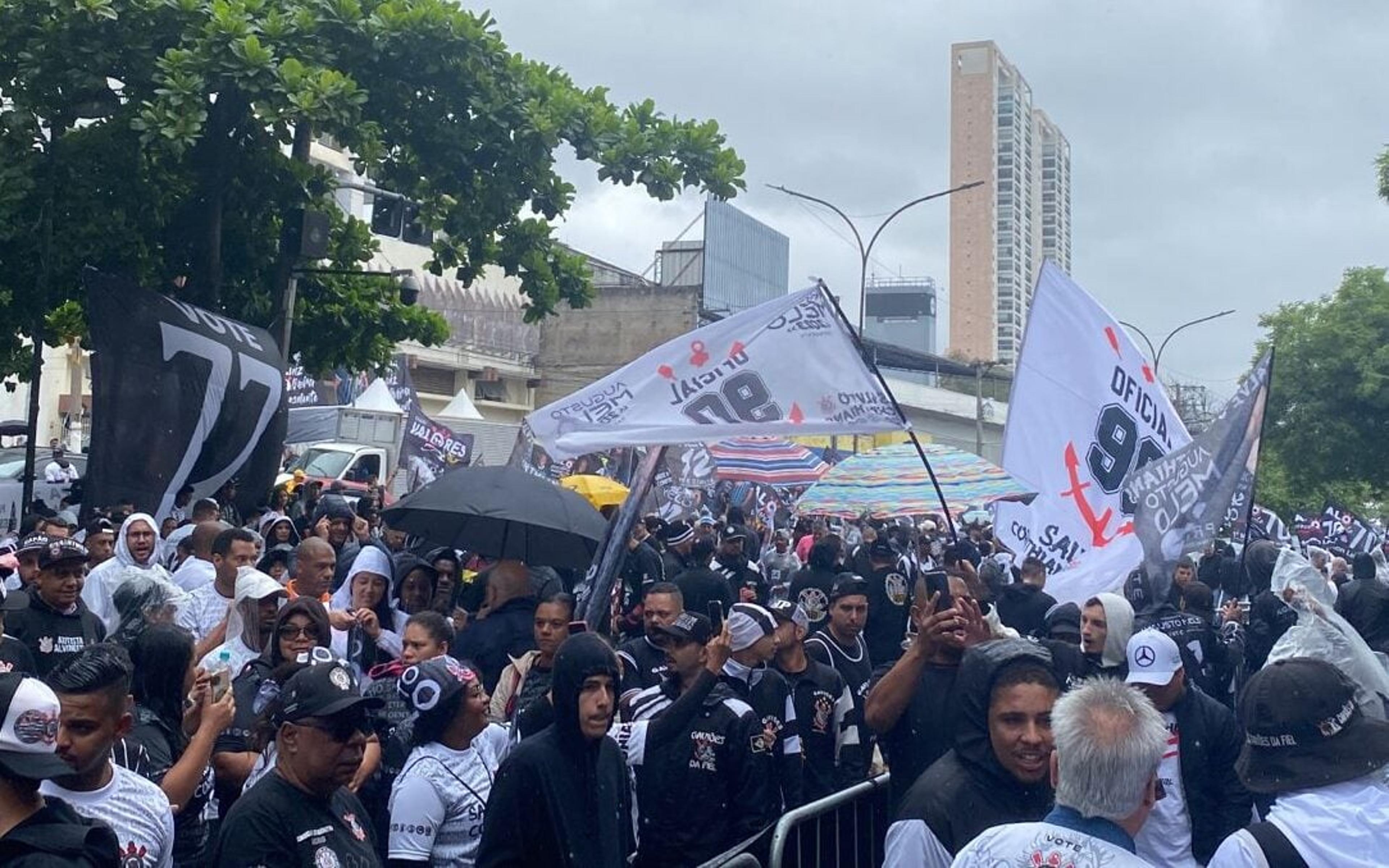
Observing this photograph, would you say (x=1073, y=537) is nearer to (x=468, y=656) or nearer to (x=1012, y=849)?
(x=468, y=656)

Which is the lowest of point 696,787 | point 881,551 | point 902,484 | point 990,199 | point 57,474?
point 696,787

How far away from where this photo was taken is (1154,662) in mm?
5066

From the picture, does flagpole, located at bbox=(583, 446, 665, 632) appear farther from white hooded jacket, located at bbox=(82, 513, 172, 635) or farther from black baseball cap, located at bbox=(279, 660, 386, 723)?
black baseball cap, located at bbox=(279, 660, 386, 723)

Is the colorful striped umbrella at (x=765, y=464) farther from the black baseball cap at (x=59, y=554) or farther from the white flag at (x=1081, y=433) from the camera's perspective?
the black baseball cap at (x=59, y=554)

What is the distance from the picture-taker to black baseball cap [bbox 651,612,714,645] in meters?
5.62

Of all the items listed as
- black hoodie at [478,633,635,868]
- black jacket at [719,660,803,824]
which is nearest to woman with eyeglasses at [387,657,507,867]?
black hoodie at [478,633,635,868]

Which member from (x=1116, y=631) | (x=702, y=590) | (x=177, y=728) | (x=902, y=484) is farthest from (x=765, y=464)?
(x=177, y=728)

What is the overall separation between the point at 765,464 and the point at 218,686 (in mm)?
12025

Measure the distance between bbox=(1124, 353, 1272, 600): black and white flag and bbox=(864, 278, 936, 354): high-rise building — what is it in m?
117

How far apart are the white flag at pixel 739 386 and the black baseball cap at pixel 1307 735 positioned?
418 centimetres

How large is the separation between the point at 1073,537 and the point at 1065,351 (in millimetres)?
1210

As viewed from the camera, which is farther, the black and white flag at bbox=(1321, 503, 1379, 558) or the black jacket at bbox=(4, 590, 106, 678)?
the black and white flag at bbox=(1321, 503, 1379, 558)

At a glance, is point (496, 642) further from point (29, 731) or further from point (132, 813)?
point (29, 731)

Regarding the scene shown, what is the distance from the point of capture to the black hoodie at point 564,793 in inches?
163
